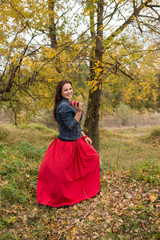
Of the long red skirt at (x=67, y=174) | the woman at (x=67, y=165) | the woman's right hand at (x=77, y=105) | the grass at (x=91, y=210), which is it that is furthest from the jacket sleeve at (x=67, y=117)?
the grass at (x=91, y=210)

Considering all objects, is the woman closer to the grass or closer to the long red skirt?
the long red skirt

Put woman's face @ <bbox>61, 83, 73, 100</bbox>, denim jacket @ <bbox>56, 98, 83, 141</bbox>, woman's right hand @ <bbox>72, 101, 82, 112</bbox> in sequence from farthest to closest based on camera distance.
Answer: woman's face @ <bbox>61, 83, 73, 100</bbox>
denim jacket @ <bbox>56, 98, 83, 141</bbox>
woman's right hand @ <bbox>72, 101, 82, 112</bbox>

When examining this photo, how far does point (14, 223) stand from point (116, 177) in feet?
6.46

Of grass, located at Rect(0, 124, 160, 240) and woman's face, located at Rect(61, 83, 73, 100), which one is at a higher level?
woman's face, located at Rect(61, 83, 73, 100)

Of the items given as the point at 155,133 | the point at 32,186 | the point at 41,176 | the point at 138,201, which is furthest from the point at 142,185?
the point at 155,133

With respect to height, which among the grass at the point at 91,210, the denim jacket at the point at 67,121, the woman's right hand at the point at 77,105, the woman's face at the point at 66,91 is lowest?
the grass at the point at 91,210

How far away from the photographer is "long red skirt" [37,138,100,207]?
9.66 ft

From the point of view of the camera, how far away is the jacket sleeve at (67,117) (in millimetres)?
2828

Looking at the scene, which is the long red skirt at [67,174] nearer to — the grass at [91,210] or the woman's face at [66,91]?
the grass at [91,210]

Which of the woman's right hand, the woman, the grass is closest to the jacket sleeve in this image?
the woman

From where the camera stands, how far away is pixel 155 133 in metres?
11.8

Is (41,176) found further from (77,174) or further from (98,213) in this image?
(98,213)

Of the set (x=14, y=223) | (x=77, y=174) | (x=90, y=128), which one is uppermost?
(x=90, y=128)

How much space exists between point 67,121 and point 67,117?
0.06 meters
